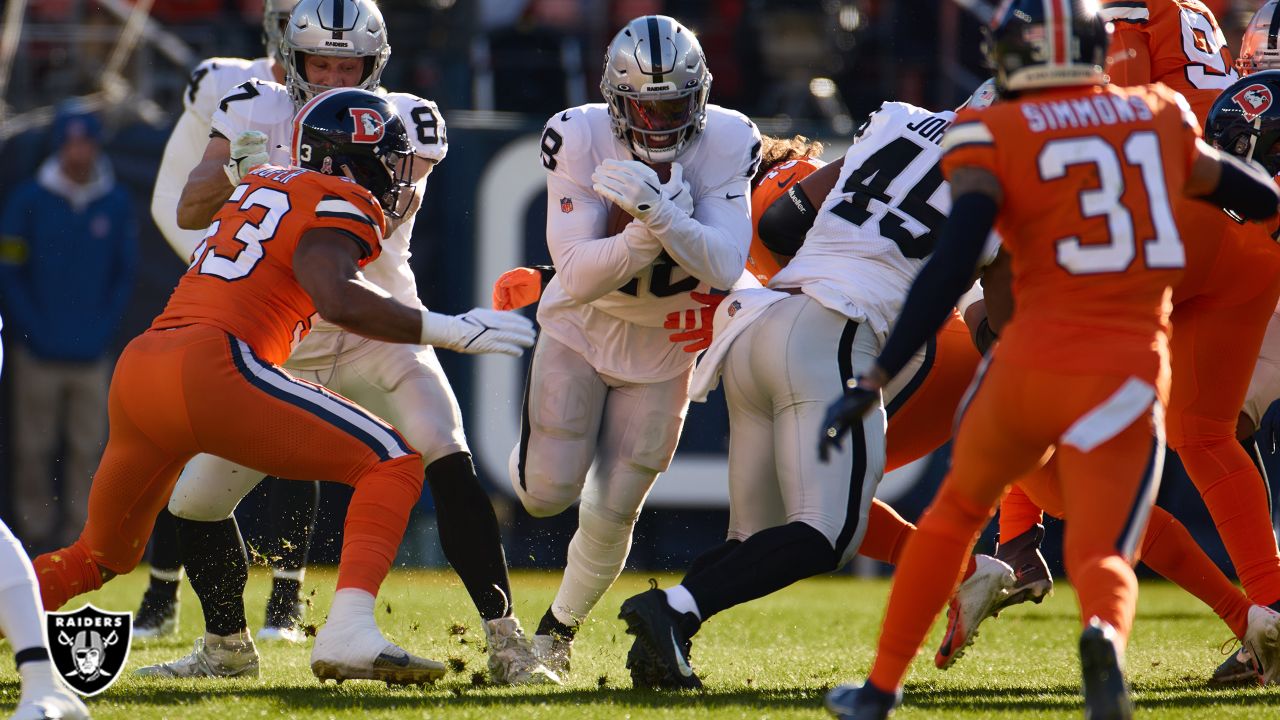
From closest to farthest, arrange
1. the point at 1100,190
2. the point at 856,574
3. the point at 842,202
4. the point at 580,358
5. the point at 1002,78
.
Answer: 1. the point at 1100,190
2. the point at 1002,78
3. the point at 842,202
4. the point at 580,358
5. the point at 856,574

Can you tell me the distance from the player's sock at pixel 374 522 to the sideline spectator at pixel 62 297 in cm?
461

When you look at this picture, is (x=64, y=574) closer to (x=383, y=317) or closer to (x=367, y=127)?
(x=383, y=317)

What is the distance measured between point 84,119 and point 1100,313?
6226 mm

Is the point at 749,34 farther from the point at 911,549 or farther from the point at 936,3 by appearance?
the point at 911,549

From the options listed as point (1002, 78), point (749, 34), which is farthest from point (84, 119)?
point (1002, 78)

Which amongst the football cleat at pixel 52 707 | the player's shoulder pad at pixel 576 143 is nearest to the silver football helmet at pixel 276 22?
the player's shoulder pad at pixel 576 143

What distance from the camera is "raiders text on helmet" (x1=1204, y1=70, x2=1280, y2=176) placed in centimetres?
464

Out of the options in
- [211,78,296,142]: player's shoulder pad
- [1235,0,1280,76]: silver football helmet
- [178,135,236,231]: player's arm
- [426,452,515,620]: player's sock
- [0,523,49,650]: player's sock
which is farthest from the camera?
[1235,0,1280,76]: silver football helmet

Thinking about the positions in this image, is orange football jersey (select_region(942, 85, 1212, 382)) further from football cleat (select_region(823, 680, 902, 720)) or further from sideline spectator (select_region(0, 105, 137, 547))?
sideline spectator (select_region(0, 105, 137, 547))

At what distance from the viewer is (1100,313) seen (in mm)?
3162

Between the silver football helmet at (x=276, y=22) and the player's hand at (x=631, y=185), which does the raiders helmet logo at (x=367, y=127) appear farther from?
the silver football helmet at (x=276, y=22)

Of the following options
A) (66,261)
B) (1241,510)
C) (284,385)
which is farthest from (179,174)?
(1241,510)

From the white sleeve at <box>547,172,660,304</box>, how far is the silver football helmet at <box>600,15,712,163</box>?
0.22 meters

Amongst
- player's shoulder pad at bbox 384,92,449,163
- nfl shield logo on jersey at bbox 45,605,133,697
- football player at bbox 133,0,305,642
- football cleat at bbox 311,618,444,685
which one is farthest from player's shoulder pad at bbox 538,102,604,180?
nfl shield logo on jersey at bbox 45,605,133,697
